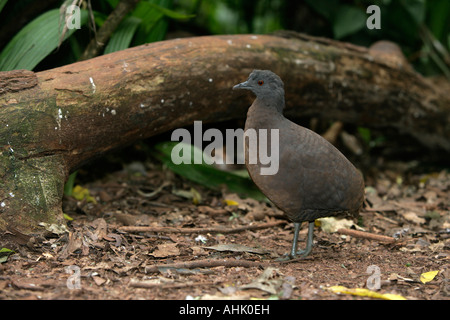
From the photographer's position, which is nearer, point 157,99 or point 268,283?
point 268,283

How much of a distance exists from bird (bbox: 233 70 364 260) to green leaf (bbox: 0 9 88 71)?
1903 mm

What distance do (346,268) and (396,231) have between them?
46.4 inches

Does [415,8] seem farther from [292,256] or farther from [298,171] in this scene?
[292,256]

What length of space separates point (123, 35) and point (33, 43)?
85 centimetres

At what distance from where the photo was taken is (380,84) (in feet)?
18.9

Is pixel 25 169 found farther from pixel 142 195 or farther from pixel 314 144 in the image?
pixel 314 144

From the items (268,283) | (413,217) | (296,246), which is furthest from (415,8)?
(268,283)

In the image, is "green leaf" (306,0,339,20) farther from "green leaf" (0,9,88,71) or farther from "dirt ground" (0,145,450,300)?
"green leaf" (0,9,88,71)

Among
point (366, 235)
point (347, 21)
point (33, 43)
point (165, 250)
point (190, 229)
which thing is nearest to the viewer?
point (165, 250)

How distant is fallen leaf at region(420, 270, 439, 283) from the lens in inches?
135

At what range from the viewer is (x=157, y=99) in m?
4.39

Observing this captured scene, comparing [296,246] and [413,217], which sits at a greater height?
[413,217]

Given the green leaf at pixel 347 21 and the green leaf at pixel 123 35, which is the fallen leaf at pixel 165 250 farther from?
the green leaf at pixel 347 21

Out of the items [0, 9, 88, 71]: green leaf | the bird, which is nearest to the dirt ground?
the bird
